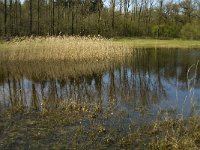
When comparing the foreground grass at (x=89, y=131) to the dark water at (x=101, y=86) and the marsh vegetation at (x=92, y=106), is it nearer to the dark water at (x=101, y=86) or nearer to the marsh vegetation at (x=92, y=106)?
the marsh vegetation at (x=92, y=106)

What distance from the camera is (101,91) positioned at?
11.8 m

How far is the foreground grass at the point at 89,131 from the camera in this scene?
6.23 m

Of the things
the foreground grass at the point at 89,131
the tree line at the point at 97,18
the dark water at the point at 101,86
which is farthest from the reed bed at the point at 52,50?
the tree line at the point at 97,18

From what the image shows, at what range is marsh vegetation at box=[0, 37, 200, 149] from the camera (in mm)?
6496

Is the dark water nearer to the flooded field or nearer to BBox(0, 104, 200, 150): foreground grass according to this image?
the flooded field

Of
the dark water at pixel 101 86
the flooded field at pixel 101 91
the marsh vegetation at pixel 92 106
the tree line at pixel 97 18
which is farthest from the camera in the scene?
the tree line at pixel 97 18

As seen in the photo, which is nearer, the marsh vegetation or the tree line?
the marsh vegetation

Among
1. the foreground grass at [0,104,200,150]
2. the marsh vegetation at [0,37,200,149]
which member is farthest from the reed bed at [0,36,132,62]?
the foreground grass at [0,104,200,150]

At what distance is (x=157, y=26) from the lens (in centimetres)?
5991

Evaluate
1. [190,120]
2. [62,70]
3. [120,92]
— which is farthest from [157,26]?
[190,120]

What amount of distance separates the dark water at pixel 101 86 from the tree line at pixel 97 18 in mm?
22532

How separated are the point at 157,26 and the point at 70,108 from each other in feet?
175

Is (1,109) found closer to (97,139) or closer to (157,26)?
(97,139)

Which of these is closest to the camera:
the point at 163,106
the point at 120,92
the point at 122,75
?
the point at 163,106
